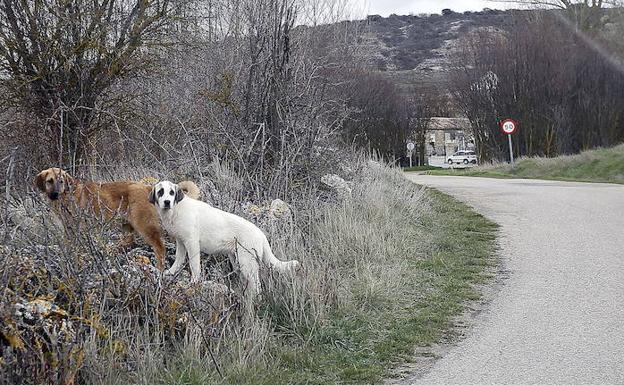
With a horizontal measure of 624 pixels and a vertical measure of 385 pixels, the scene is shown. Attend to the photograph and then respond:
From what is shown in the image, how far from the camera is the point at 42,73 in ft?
36.0

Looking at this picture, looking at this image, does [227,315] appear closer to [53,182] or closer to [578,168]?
[53,182]

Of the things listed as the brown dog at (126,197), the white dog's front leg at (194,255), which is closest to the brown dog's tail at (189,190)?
the brown dog at (126,197)

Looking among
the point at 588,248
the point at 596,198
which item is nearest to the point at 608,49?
the point at 596,198

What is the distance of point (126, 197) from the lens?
809 cm

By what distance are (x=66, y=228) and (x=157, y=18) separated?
6.83 m

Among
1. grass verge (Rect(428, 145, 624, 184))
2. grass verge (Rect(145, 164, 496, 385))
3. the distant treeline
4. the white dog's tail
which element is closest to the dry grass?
grass verge (Rect(145, 164, 496, 385))

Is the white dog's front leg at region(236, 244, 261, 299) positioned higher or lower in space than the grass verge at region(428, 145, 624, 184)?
lower

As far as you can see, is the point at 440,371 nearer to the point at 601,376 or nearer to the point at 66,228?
the point at 601,376

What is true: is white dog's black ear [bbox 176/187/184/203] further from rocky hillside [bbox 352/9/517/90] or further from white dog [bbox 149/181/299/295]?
rocky hillside [bbox 352/9/517/90]

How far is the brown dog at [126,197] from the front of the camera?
774 centimetres

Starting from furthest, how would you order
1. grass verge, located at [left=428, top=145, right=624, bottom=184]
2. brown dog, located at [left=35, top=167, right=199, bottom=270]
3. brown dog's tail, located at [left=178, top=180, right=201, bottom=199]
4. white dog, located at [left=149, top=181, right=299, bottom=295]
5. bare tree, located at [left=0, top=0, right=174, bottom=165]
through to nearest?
grass verge, located at [left=428, top=145, right=624, bottom=184]
bare tree, located at [left=0, top=0, right=174, bottom=165]
brown dog's tail, located at [left=178, top=180, right=201, bottom=199]
brown dog, located at [left=35, top=167, right=199, bottom=270]
white dog, located at [left=149, top=181, right=299, bottom=295]

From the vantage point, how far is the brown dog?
774 centimetres

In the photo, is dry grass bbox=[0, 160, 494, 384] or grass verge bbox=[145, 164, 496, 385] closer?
dry grass bbox=[0, 160, 494, 384]

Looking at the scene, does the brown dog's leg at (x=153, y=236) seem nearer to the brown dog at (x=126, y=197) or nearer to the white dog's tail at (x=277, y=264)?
the brown dog at (x=126, y=197)
